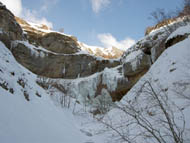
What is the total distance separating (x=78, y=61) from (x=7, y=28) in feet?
28.2

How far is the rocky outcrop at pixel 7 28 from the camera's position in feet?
44.0

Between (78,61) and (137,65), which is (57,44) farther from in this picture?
(137,65)

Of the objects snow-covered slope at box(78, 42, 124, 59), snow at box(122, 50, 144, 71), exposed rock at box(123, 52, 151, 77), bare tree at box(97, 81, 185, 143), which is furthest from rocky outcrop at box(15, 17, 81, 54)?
bare tree at box(97, 81, 185, 143)

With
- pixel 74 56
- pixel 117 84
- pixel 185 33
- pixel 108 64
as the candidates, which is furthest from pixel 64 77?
pixel 185 33

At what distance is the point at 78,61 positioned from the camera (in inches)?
717

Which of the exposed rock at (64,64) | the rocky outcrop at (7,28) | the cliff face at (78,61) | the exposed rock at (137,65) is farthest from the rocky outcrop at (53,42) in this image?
the exposed rock at (137,65)

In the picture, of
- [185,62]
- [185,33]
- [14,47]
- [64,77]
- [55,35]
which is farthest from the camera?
[55,35]

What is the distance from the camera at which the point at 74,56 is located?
59.8ft

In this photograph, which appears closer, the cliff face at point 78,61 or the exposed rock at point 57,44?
the cliff face at point 78,61

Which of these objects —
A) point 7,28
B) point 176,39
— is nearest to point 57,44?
point 7,28

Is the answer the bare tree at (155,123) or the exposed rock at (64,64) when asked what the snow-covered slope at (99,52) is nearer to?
the exposed rock at (64,64)

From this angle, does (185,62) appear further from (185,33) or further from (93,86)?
(93,86)

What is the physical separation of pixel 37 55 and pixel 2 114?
16112 millimetres

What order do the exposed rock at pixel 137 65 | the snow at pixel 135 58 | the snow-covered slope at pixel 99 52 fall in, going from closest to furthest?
the exposed rock at pixel 137 65, the snow at pixel 135 58, the snow-covered slope at pixel 99 52
